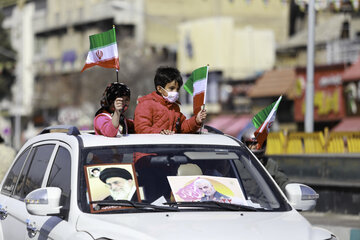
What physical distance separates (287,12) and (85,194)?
73.0 metres

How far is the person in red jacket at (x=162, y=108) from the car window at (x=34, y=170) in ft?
2.64

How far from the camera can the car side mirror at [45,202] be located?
20.0 feet

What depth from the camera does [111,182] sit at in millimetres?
6312

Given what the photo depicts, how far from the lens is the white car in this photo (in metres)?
5.73

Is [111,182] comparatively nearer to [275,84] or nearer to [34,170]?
[34,170]

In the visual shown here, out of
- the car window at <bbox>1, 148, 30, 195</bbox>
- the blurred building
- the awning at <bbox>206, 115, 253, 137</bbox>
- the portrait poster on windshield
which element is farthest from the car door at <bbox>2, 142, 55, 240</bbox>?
the blurred building

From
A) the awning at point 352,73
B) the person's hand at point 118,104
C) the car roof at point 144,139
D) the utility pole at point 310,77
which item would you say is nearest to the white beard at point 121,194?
the car roof at point 144,139

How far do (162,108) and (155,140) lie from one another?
3.72 feet

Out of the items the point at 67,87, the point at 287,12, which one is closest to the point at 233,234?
the point at 287,12

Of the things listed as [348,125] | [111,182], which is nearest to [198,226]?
[111,182]

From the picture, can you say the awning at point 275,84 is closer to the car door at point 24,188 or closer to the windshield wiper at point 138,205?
the car door at point 24,188

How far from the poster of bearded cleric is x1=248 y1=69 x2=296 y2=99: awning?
1753 inches

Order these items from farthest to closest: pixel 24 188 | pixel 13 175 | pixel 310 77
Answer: pixel 310 77
pixel 13 175
pixel 24 188

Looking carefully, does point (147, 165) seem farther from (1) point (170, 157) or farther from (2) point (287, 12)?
(2) point (287, 12)
